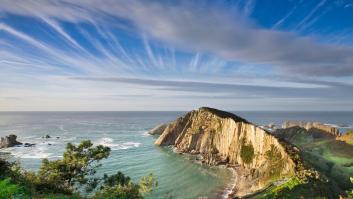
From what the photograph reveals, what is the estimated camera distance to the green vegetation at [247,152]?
66531mm

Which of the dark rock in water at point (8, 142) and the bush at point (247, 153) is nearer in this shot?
the bush at point (247, 153)

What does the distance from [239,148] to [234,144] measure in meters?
2.62

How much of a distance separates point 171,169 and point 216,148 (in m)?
19.4

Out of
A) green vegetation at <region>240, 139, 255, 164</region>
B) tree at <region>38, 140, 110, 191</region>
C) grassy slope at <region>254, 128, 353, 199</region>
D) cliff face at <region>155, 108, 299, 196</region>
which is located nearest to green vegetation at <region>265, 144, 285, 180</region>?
cliff face at <region>155, 108, 299, 196</region>

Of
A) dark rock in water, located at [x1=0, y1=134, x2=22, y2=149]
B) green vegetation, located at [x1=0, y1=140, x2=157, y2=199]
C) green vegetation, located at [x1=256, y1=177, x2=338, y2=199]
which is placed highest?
green vegetation, located at [x1=0, y1=140, x2=157, y2=199]

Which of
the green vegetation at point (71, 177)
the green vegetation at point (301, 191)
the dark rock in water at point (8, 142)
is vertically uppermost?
the green vegetation at point (71, 177)

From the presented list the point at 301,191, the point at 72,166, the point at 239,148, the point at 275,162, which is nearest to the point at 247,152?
the point at 239,148

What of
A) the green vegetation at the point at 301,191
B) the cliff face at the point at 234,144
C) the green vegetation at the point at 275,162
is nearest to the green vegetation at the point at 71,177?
the green vegetation at the point at 301,191

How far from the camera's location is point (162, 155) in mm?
85062

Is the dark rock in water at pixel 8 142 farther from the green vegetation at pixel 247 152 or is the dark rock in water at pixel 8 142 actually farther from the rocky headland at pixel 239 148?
the green vegetation at pixel 247 152

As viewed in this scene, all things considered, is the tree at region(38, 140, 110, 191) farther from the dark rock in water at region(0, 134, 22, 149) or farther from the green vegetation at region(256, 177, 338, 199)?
the dark rock in water at region(0, 134, 22, 149)

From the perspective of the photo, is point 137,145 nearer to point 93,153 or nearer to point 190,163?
point 190,163

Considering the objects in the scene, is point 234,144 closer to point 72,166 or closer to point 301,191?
point 301,191

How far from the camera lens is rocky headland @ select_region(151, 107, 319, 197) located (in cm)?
5072
